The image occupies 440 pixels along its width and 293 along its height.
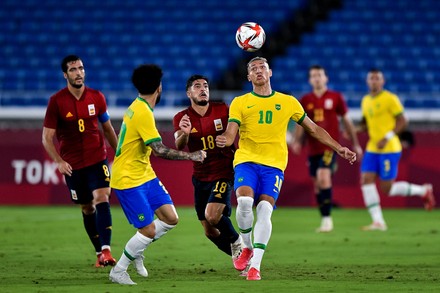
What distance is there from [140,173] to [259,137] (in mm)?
1321

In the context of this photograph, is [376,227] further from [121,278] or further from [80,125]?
[121,278]

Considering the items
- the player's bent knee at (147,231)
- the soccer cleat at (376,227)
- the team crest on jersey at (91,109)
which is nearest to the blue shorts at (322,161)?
the soccer cleat at (376,227)

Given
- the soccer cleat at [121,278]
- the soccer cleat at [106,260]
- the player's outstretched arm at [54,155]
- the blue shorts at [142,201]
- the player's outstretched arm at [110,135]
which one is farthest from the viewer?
the player's outstretched arm at [110,135]

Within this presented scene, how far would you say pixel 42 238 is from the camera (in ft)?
44.3

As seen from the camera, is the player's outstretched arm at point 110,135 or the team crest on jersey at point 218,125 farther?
the player's outstretched arm at point 110,135

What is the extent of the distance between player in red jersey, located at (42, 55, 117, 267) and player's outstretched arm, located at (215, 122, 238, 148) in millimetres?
1599

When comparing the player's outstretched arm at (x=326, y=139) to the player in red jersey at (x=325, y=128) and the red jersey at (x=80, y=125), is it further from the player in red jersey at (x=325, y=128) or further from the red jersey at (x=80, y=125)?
the player in red jersey at (x=325, y=128)

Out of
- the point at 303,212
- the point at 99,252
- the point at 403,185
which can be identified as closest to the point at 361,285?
the point at 99,252

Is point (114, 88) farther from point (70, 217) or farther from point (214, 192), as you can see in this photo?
point (214, 192)

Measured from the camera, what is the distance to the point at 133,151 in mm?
8984

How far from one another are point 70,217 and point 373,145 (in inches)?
214

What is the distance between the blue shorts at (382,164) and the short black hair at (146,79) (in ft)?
23.8

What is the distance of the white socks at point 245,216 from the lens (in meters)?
9.32

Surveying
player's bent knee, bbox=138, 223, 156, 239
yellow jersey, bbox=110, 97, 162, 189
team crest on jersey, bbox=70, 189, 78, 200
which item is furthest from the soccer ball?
player's bent knee, bbox=138, 223, 156, 239
